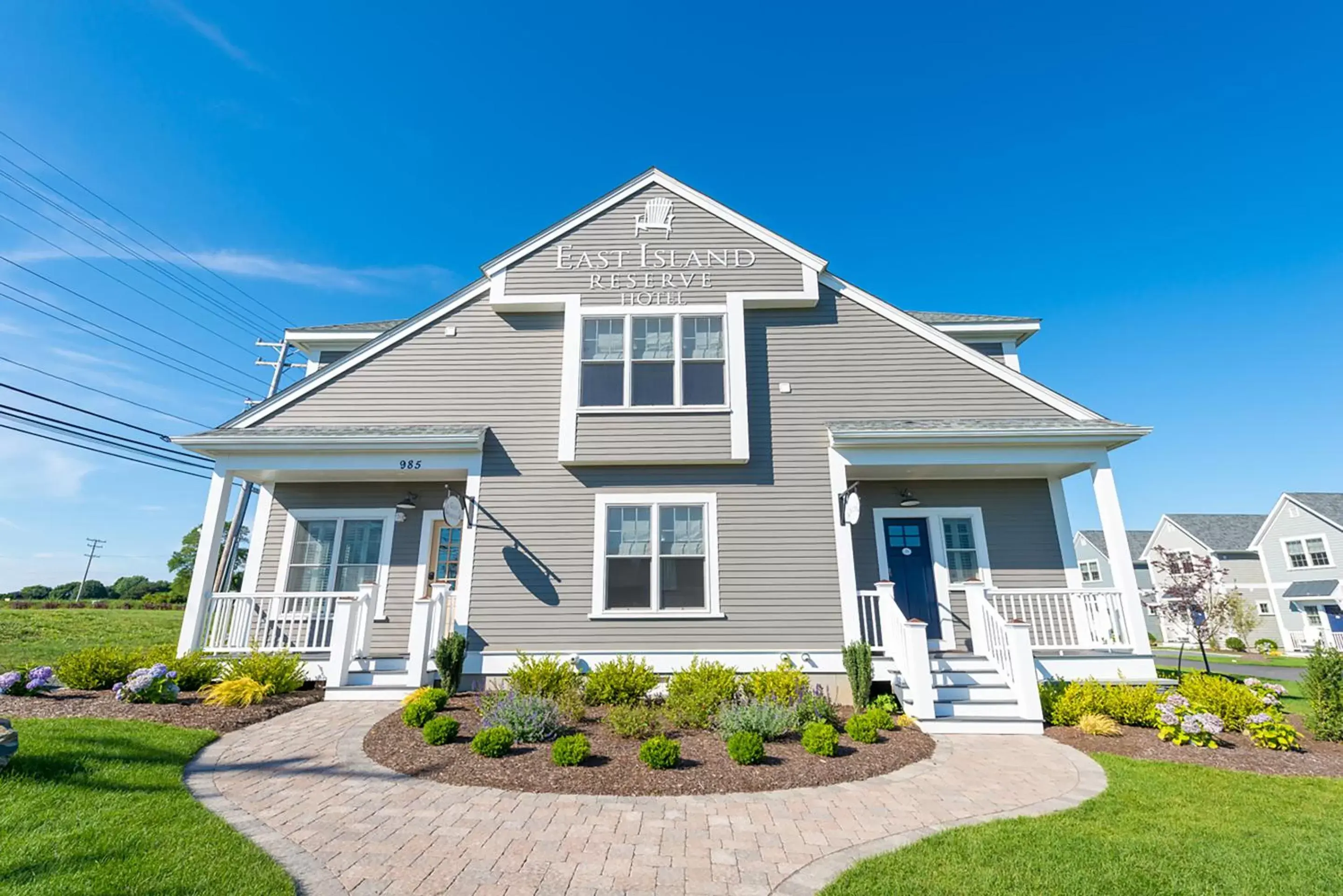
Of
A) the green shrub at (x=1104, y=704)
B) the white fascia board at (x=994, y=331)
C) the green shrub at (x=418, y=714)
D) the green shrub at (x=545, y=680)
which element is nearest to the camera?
the green shrub at (x=418, y=714)

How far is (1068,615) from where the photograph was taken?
384 inches

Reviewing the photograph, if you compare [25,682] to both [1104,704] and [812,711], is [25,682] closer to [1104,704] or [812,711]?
[812,711]

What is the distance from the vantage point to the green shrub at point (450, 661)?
8.33 m

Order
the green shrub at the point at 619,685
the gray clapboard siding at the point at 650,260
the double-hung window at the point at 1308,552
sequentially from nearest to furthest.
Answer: the green shrub at the point at 619,685 < the gray clapboard siding at the point at 650,260 < the double-hung window at the point at 1308,552

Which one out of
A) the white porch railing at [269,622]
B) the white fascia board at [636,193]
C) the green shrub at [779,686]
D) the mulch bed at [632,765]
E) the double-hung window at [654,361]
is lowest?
the mulch bed at [632,765]

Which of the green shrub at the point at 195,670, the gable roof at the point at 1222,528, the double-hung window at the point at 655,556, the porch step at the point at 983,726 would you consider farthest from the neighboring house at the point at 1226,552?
the green shrub at the point at 195,670

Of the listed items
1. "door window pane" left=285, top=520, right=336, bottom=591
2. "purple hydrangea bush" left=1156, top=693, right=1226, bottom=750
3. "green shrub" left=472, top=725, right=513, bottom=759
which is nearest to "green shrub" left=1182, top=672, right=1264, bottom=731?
"purple hydrangea bush" left=1156, top=693, right=1226, bottom=750

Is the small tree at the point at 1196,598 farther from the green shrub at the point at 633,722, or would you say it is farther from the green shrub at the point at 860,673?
the green shrub at the point at 633,722

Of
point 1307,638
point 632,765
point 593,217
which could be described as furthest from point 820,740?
point 1307,638

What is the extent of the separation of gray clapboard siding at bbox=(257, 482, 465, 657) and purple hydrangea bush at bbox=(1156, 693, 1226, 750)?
37.0 ft

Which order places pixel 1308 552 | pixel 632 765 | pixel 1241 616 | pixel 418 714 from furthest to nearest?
pixel 1241 616
pixel 1308 552
pixel 418 714
pixel 632 765

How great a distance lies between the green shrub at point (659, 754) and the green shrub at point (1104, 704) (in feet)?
18.1

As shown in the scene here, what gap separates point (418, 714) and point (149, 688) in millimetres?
3803

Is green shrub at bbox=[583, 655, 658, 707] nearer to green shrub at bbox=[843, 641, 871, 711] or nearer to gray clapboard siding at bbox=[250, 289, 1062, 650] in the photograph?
gray clapboard siding at bbox=[250, 289, 1062, 650]
